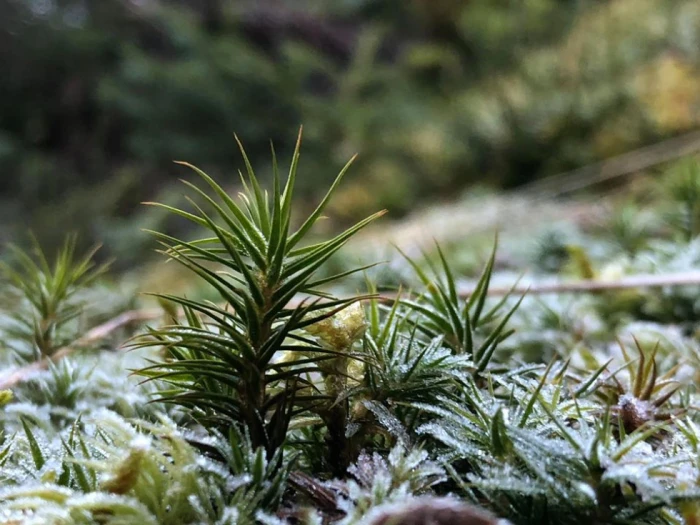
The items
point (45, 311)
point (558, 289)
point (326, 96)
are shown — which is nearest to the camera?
point (45, 311)

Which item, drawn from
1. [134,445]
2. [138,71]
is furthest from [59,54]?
[134,445]

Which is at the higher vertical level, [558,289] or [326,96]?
[326,96]

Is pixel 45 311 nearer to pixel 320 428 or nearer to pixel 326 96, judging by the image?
pixel 320 428

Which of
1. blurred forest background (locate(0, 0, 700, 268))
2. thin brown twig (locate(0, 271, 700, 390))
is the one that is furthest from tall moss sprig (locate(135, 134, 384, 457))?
blurred forest background (locate(0, 0, 700, 268))

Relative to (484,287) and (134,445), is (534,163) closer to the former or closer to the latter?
(484,287)

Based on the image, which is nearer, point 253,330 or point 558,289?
point 253,330

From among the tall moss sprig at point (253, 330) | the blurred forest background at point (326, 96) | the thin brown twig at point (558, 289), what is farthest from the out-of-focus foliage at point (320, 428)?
the blurred forest background at point (326, 96)

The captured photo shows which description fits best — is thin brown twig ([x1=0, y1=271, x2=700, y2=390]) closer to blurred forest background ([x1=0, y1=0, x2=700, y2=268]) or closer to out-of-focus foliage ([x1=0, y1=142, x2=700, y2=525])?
out-of-focus foliage ([x1=0, y1=142, x2=700, y2=525])

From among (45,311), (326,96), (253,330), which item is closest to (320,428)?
(253,330)

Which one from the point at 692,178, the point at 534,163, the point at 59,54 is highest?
the point at 59,54
